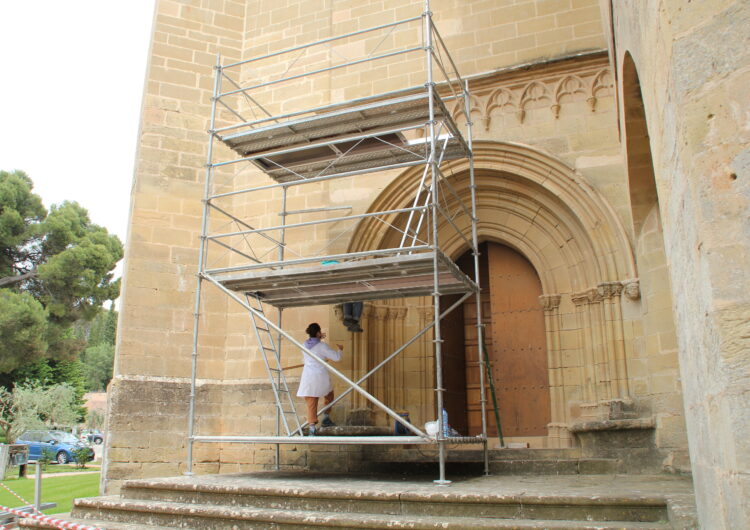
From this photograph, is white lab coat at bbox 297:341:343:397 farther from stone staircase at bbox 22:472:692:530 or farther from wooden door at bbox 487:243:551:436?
wooden door at bbox 487:243:551:436

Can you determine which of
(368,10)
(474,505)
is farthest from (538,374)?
(368,10)

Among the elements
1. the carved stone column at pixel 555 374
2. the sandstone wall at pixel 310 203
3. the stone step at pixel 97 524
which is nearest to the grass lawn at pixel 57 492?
the sandstone wall at pixel 310 203

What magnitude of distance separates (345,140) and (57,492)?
29.2 feet

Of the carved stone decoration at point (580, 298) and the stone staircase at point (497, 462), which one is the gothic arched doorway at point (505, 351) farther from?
the stone staircase at point (497, 462)

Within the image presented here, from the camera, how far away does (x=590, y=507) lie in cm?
371

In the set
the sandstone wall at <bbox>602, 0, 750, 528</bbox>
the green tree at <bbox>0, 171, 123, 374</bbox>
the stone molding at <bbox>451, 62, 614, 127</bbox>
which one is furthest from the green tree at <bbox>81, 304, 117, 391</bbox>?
the sandstone wall at <bbox>602, 0, 750, 528</bbox>

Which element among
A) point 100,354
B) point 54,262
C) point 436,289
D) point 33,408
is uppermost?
point 54,262

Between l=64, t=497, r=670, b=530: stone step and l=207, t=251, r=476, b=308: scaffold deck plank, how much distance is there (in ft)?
7.01

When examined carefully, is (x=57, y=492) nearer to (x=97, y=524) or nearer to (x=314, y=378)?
(x=314, y=378)

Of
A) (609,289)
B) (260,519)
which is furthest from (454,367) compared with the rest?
(260,519)

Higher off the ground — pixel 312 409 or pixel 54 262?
pixel 54 262

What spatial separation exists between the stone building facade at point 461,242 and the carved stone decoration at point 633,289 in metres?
0.02

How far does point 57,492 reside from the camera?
1130 centimetres

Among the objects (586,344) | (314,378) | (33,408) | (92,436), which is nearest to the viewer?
(314,378)
